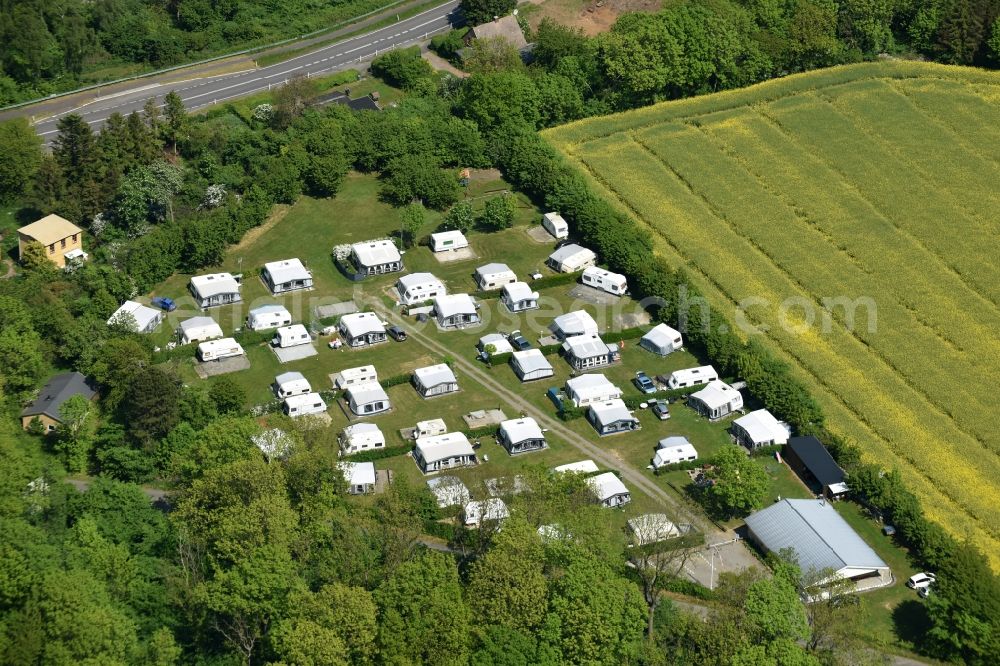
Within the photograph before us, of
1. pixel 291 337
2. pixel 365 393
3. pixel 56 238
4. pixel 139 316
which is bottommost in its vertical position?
pixel 365 393

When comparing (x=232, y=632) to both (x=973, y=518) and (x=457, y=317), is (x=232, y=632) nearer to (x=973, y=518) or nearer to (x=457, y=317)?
(x=457, y=317)

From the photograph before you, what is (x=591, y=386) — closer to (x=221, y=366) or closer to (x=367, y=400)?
(x=367, y=400)

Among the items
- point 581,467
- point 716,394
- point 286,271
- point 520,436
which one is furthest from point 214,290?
point 716,394

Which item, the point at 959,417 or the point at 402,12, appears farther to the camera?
the point at 402,12

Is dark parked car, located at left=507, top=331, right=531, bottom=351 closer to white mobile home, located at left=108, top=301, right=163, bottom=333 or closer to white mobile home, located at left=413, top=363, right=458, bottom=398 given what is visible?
white mobile home, located at left=413, top=363, right=458, bottom=398

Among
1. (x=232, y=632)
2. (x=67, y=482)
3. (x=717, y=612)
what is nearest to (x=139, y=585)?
(x=232, y=632)

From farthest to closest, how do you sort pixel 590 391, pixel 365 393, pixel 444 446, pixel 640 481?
pixel 590 391
pixel 365 393
pixel 444 446
pixel 640 481

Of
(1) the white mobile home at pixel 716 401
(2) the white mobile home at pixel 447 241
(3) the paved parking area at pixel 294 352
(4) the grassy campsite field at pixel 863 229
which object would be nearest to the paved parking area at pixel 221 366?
(3) the paved parking area at pixel 294 352
